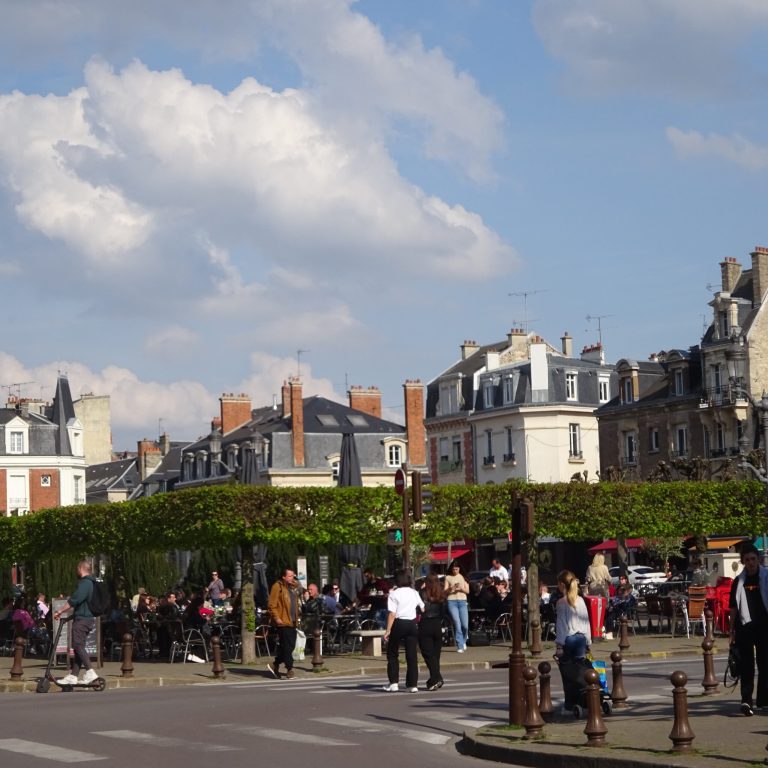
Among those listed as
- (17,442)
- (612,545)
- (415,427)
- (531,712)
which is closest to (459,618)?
(531,712)

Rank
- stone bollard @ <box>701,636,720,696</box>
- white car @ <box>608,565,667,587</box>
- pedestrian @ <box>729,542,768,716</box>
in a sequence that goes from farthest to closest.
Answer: white car @ <box>608,565,667,587</box>
stone bollard @ <box>701,636,720,696</box>
pedestrian @ <box>729,542,768,716</box>

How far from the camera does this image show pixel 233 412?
89750 mm

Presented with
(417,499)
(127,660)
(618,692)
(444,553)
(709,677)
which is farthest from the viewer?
(444,553)

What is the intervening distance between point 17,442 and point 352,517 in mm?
65180

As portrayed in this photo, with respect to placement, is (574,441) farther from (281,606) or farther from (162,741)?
(162,741)

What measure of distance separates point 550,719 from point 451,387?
64.9 meters

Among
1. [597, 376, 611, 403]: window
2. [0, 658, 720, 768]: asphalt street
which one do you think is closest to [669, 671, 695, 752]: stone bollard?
[0, 658, 720, 768]: asphalt street

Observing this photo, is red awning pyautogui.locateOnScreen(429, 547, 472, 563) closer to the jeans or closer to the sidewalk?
the jeans

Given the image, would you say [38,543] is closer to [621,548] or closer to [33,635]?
[33,635]

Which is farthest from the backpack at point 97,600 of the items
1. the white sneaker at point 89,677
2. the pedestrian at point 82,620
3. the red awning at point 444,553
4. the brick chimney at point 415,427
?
the brick chimney at point 415,427

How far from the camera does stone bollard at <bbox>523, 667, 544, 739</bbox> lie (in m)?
13.0

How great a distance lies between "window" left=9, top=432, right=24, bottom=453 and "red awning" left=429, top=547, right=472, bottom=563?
31.8 meters

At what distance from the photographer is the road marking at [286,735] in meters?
13.4

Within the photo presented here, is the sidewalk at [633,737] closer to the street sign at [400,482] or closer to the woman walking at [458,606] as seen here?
the street sign at [400,482]
